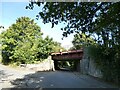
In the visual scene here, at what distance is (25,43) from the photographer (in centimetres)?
5272

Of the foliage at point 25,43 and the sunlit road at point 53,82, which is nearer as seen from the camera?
the sunlit road at point 53,82

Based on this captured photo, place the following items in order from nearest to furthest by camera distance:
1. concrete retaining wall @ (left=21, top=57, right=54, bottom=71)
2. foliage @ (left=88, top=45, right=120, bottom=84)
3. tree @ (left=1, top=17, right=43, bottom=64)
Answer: foliage @ (left=88, top=45, right=120, bottom=84) < concrete retaining wall @ (left=21, top=57, right=54, bottom=71) < tree @ (left=1, top=17, right=43, bottom=64)

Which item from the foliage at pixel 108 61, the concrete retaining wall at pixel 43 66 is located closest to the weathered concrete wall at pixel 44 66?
the concrete retaining wall at pixel 43 66

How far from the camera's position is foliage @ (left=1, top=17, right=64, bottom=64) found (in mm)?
50675

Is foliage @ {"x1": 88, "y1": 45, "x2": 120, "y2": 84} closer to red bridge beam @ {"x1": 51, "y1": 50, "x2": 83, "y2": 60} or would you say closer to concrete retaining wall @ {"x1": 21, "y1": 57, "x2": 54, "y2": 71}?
red bridge beam @ {"x1": 51, "y1": 50, "x2": 83, "y2": 60}

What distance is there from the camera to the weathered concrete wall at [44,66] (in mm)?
45525

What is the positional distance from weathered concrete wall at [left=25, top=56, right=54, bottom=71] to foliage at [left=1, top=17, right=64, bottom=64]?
2434mm

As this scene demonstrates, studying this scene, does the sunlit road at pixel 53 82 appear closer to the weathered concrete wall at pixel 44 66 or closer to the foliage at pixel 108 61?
the foliage at pixel 108 61

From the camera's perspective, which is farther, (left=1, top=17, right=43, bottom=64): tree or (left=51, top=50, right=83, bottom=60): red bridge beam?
(left=1, top=17, right=43, bottom=64): tree

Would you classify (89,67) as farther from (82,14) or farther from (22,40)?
(22,40)

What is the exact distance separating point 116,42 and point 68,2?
9.93 m

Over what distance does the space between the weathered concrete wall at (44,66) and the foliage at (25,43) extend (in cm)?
243

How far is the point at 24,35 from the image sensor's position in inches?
2124

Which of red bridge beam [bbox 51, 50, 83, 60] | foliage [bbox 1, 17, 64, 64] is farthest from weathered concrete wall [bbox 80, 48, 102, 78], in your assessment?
foliage [bbox 1, 17, 64, 64]
